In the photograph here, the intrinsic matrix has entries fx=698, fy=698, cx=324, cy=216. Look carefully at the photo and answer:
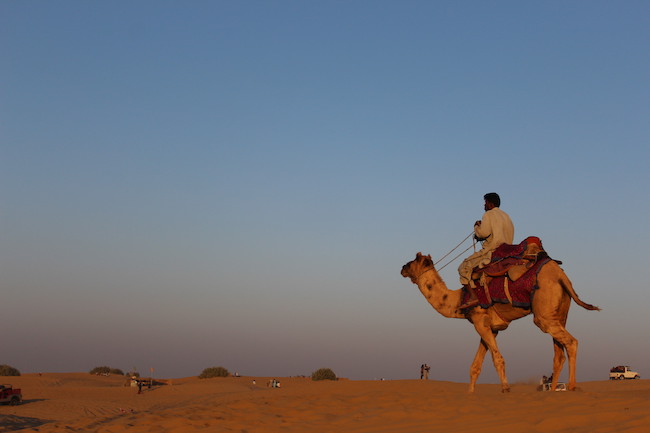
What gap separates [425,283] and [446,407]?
4.41m

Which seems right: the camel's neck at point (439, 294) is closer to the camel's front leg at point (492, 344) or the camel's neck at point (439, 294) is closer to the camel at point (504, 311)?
the camel at point (504, 311)

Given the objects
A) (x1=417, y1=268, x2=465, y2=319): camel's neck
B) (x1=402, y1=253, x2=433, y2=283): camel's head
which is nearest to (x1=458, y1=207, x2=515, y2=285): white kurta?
(x1=417, y1=268, x2=465, y2=319): camel's neck

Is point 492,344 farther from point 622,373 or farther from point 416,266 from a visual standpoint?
point 622,373

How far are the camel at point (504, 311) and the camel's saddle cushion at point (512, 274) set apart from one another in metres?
0.22

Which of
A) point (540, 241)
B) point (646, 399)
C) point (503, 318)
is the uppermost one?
point (540, 241)

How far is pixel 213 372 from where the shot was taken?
167 feet

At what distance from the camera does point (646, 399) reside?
10367 mm

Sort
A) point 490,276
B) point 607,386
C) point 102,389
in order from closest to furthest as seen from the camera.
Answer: point 490,276 < point 607,386 < point 102,389

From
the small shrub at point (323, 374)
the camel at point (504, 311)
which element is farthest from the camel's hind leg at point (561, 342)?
the small shrub at point (323, 374)

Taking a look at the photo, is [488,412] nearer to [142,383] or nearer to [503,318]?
[503,318]

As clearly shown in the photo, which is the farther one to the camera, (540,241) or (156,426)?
(540,241)

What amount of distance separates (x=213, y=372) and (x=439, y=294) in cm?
3841

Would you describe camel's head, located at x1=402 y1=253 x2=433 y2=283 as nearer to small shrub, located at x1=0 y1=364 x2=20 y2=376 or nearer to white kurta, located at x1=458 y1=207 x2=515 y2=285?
white kurta, located at x1=458 y1=207 x2=515 y2=285

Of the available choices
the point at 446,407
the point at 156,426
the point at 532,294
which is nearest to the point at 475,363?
the point at 532,294
